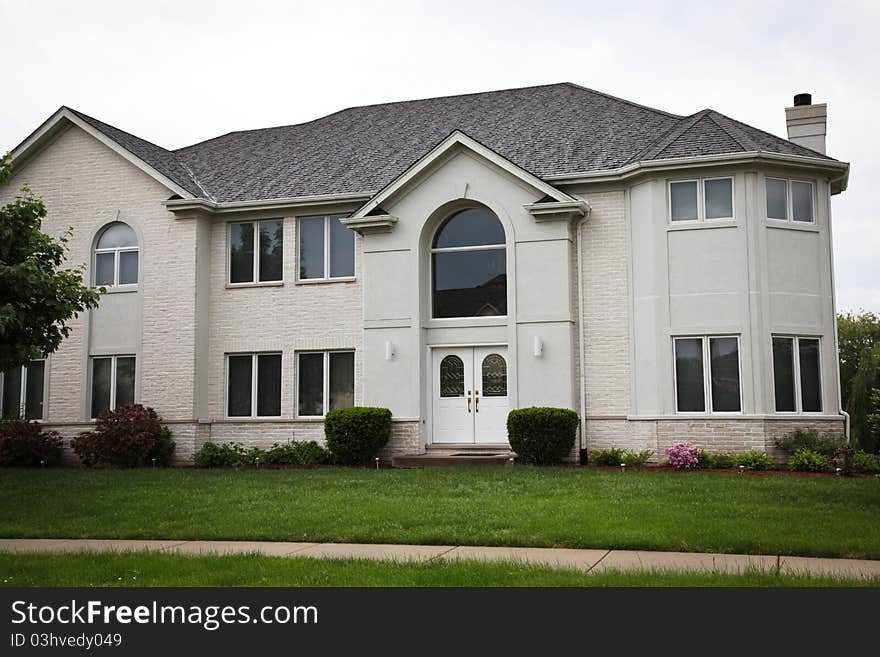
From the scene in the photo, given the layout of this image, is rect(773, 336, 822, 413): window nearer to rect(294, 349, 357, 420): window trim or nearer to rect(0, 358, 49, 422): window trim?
rect(294, 349, 357, 420): window trim

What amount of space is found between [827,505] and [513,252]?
9.89 m

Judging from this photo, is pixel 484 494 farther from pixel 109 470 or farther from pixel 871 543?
pixel 109 470

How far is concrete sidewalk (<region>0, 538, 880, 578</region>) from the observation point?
8.41 metres

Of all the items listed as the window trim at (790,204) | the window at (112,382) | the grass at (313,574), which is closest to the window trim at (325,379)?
the window at (112,382)

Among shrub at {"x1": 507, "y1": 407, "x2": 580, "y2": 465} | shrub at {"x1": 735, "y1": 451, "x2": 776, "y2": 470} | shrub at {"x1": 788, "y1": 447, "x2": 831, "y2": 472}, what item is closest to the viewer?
shrub at {"x1": 788, "y1": 447, "x2": 831, "y2": 472}

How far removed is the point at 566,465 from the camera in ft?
63.8

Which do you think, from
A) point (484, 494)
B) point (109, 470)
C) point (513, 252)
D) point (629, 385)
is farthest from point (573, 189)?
point (109, 470)

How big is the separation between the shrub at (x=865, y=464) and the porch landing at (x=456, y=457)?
21.8 ft

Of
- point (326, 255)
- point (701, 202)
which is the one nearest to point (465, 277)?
point (326, 255)

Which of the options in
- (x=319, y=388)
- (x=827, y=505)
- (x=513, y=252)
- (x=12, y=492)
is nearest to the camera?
(x=827, y=505)

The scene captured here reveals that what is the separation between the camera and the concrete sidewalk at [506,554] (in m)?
8.41

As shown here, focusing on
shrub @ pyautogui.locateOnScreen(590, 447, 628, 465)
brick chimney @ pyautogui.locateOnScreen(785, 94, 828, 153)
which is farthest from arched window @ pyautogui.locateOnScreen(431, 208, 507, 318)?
brick chimney @ pyautogui.locateOnScreen(785, 94, 828, 153)

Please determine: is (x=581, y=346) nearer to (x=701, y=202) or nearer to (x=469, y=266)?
(x=469, y=266)

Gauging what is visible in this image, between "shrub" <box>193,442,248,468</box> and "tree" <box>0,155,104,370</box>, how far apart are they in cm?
751
